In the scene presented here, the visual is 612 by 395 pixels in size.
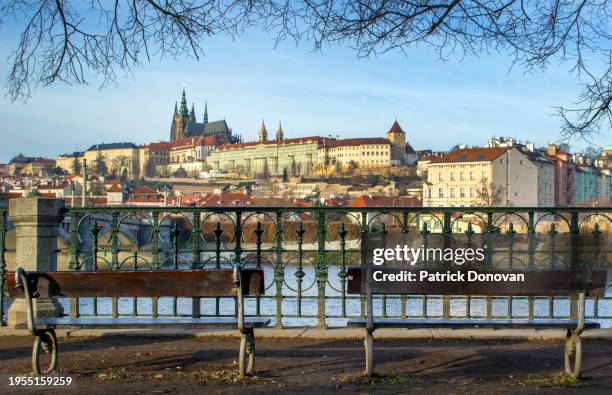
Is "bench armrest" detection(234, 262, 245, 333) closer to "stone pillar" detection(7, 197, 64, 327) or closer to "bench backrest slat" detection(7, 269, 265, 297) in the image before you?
"bench backrest slat" detection(7, 269, 265, 297)

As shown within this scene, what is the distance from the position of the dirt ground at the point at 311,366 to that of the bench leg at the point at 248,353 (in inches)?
3.4

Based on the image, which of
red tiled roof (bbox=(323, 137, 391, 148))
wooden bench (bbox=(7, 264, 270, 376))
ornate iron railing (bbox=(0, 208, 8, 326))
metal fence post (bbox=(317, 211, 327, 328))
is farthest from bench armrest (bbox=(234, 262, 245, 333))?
red tiled roof (bbox=(323, 137, 391, 148))

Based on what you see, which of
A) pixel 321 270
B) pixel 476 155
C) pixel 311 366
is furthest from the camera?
pixel 476 155

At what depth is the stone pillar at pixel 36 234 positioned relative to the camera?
25.1 ft

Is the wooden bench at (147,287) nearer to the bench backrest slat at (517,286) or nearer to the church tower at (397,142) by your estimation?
the bench backrest slat at (517,286)

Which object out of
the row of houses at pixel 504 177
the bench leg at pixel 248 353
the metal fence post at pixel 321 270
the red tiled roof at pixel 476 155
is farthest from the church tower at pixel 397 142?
the bench leg at pixel 248 353

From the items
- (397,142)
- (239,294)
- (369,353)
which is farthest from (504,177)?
(239,294)

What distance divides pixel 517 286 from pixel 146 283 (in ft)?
7.46

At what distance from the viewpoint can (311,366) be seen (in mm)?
5844

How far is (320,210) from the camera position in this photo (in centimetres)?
760

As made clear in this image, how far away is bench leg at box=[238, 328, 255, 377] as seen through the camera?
536 centimetres

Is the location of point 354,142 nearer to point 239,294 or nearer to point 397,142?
point 397,142

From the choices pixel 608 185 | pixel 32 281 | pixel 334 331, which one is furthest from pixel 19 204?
pixel 608 185

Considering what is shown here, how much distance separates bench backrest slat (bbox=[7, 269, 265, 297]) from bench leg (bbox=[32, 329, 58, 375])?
0.29 m
